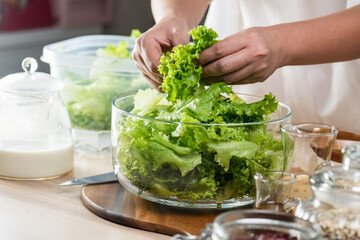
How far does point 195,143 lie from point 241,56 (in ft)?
0.67

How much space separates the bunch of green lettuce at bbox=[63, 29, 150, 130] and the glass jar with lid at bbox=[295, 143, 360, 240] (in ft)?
3.26

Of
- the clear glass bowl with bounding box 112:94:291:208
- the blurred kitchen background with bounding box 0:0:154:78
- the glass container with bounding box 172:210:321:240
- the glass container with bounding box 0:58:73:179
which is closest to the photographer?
the glass container with bounding box 172:210:321:240

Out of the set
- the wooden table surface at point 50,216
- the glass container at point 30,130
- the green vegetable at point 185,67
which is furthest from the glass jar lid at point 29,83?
the green vegetable at point 185,67

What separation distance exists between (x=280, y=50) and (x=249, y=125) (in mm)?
205

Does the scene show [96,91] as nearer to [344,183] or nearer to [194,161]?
[194,161]

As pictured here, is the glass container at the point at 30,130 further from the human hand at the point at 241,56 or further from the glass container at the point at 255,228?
the glass container at the point at 255,228

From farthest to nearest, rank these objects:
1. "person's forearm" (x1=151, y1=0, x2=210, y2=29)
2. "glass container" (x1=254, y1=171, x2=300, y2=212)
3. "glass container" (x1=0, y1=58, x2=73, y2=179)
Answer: "person's forearm" (x1=151, y1=0, x2=210, y2=29) → "glass container" (x1=0, y1=58, x2=73, y2=179) → "glass container" (x1=254, y1=171, x2=300, y2=212)

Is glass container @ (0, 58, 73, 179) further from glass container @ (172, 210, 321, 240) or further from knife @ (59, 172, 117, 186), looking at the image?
glass container @ (172, 210, 321, 240)

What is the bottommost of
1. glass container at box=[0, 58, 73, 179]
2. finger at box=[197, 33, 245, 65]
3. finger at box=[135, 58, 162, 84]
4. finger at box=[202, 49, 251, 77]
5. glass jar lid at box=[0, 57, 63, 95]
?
glass container at box=[0, 58, 73, 179]

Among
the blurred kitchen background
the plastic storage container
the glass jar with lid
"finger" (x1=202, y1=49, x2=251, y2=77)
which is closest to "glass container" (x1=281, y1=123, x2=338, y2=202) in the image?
"finger" (x1=202, y1=49, x2=251, y2=77)

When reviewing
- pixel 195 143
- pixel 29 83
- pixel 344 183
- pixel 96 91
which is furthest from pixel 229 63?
pixel 96 91

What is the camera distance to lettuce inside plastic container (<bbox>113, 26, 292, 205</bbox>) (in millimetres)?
1110

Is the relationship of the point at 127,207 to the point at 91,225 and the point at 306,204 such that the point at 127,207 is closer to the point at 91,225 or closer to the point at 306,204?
the point at 91,225

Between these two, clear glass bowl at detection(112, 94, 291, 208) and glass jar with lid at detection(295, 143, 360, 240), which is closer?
glass jar with lid at detection(295, 143, 360, 240)
